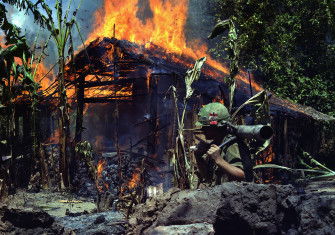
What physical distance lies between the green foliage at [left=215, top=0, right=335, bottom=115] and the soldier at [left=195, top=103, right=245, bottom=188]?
961cm

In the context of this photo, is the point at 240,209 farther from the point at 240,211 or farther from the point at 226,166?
the point at 226,166

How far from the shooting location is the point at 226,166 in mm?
3848

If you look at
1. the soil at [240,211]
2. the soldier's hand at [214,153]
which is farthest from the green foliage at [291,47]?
the soil at [240,211]

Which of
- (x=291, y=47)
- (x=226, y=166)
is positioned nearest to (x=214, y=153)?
(x=226, y=166)

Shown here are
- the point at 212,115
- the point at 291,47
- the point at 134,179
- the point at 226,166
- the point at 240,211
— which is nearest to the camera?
the point at 240,211

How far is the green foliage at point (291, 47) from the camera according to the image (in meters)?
13.3

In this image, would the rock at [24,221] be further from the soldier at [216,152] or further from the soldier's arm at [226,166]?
the soldier's arm at [226,166]

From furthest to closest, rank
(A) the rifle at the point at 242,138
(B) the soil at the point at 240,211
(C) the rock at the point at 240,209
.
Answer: (A) the rifle at the point at 242,138, (C) the rock at the point at 240,209, (B) the soil at the point at 240,211

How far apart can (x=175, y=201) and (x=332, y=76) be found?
12.2 m

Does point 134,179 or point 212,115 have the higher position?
point 212,115

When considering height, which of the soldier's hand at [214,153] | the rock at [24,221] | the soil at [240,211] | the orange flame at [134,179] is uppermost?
the soldier's hand at [214,153]

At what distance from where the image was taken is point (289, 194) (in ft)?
10.3

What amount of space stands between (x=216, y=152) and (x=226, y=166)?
0.19 m

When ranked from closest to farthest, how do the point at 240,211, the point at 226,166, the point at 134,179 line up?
the point at 240,211 < the point at 226,166 < the point at 134,179
